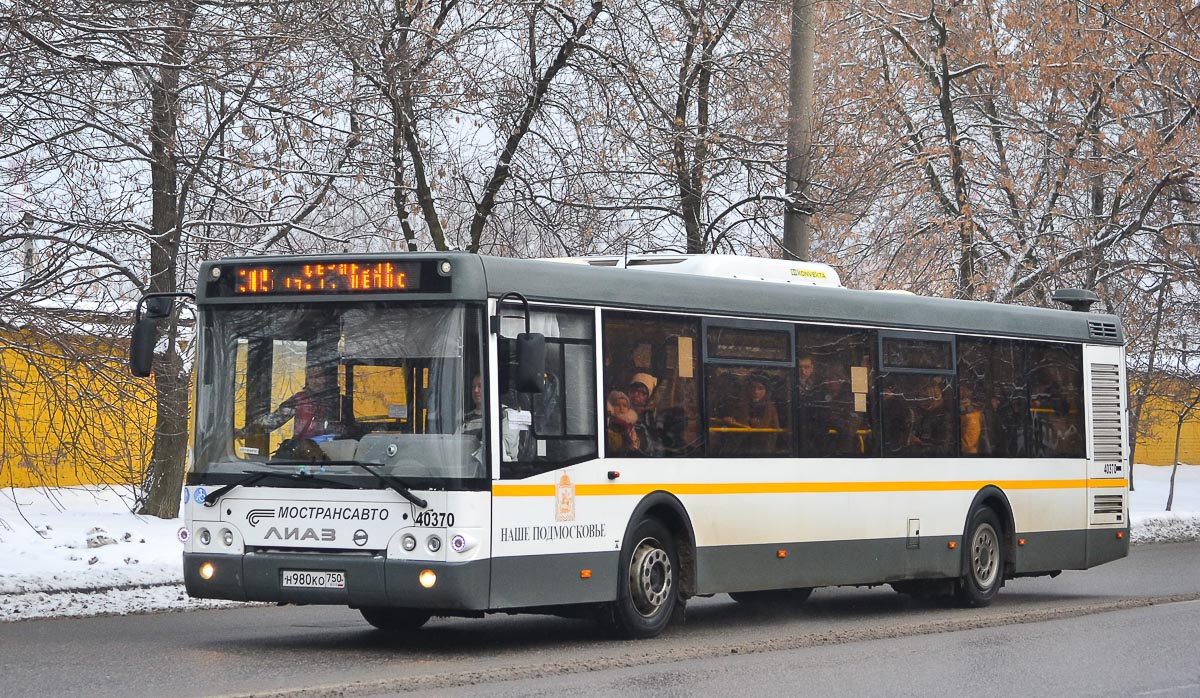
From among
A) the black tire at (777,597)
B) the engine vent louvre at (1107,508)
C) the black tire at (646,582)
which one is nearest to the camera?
the black tire at (646,582)

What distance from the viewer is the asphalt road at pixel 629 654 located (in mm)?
9195

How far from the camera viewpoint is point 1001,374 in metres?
16.0

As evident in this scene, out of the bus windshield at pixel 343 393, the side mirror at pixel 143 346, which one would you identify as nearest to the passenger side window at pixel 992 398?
the bus windshield at pixel 343 393

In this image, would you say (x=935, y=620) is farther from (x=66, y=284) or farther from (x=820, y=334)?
(x=66, y=284)

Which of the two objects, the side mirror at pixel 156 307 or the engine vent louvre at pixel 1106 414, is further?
the engine vent louvre at pixel 1106 414

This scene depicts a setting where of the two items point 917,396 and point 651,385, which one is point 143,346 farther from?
point 917,396

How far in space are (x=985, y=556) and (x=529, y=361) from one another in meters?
6.93

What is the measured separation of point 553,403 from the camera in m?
11.3

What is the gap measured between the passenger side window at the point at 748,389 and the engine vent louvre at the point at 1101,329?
4983 millimetres

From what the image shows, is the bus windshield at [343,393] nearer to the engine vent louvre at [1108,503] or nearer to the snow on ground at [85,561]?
the snow on ground at [85,561]

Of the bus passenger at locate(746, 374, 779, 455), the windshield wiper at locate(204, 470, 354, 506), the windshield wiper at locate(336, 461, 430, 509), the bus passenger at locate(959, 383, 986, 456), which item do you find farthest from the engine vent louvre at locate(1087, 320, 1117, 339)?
the windshield wiper at locate(204, 470, 354, 506)

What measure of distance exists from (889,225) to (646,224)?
840 cm

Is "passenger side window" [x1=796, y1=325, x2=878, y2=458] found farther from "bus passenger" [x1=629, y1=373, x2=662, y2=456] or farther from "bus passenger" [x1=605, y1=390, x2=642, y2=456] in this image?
"bus passenger" [x1=605, y1=390, x2=642, y2=456]

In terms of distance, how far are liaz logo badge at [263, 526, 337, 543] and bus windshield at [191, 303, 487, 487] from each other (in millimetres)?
351
